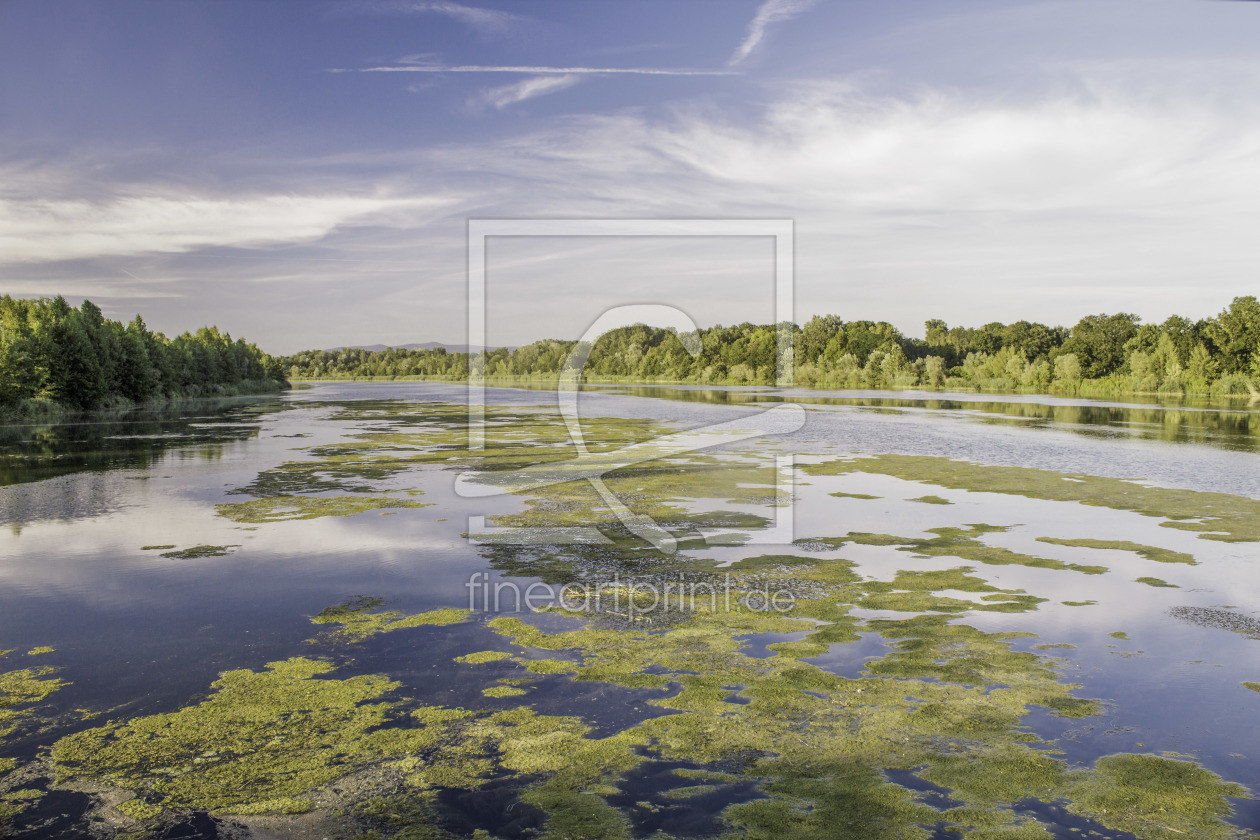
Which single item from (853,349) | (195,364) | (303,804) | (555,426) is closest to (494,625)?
(303,804)

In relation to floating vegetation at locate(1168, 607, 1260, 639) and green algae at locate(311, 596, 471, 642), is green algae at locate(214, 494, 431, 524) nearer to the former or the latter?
green algae at locate(311, 596, 471, 642)

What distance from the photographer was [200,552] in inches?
555

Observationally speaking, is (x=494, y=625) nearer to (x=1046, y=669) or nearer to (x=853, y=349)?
(x=1046, y=669)

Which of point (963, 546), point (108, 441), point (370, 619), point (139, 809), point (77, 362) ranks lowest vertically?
A: point (139, 809)

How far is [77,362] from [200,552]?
2125 inches

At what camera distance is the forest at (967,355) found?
86.4m

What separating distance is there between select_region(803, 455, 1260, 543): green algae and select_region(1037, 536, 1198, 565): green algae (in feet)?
6.89

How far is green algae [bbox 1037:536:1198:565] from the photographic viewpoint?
1376 cm

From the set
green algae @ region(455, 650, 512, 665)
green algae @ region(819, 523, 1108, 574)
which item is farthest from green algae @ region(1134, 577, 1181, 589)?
green algae @ region(455, 650, 512, 665)

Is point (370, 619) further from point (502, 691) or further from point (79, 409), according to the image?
point (79, 409)

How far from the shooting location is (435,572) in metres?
12.8


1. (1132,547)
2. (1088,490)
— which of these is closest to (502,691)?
(1132,547)

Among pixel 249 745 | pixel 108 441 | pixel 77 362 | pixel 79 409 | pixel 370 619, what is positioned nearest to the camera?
pixel 249 745

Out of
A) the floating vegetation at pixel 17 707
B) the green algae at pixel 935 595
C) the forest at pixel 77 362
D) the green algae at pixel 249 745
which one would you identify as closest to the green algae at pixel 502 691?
the green algae at pixel 249 745
